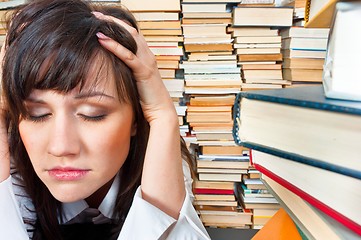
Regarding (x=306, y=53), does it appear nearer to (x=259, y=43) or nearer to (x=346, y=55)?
(x=259, y=43)

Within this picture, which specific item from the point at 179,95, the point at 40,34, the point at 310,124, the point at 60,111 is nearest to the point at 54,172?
the point at 60,111

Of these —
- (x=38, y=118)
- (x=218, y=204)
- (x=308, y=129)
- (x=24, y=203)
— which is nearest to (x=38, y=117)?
(x=38, y=118)

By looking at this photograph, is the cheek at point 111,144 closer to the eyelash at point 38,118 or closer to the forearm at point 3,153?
the eyelash at point 38,118

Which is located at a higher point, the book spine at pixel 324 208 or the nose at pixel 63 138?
the nose at pixel 63 138

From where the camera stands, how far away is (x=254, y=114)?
351mm

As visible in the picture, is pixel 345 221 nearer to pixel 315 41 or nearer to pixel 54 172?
pixel 54 172

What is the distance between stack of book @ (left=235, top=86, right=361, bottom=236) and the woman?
189 mm

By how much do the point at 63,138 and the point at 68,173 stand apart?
0.18 feet

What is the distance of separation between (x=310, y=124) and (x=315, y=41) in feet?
2.57

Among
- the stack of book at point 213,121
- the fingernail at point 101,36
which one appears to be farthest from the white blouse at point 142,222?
the stack of book at point 213,121

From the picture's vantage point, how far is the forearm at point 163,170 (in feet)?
1.65

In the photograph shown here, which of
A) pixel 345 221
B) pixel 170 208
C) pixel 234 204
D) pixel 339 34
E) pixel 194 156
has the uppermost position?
pixel 339 34

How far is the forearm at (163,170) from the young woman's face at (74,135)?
2.3 inches

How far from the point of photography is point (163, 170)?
0.51 metres
